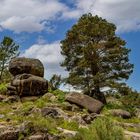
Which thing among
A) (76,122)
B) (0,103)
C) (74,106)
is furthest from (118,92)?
(76,122)

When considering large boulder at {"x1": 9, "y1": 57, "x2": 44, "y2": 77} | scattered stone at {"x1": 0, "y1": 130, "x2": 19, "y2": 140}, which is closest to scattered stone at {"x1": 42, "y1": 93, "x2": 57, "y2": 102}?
large boulder at {"x1": 9, "y1": 57, "x2": 44, "y2": 77}

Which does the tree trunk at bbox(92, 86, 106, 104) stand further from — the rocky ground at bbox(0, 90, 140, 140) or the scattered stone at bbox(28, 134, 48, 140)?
the scattered stone at bbox(28, 134, 48, 140)

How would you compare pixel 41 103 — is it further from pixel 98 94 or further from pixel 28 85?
pixel 98 94

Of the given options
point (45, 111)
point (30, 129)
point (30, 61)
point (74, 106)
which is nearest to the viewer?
point (30, 129)

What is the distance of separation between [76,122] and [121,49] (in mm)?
18813

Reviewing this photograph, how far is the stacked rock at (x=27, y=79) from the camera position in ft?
146

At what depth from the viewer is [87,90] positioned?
4791cm

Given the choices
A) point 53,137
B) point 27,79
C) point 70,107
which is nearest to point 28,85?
point 27,79

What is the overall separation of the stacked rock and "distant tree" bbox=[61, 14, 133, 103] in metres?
4.25

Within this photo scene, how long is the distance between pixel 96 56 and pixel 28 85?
28.8ft

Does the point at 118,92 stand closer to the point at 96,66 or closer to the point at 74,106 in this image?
the point at 96,66

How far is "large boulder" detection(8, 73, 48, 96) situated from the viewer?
44.4 m

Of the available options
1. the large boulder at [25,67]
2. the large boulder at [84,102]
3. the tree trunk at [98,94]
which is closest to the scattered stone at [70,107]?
the large boulder at [84,102]

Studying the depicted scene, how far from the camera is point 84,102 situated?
42000 mm
